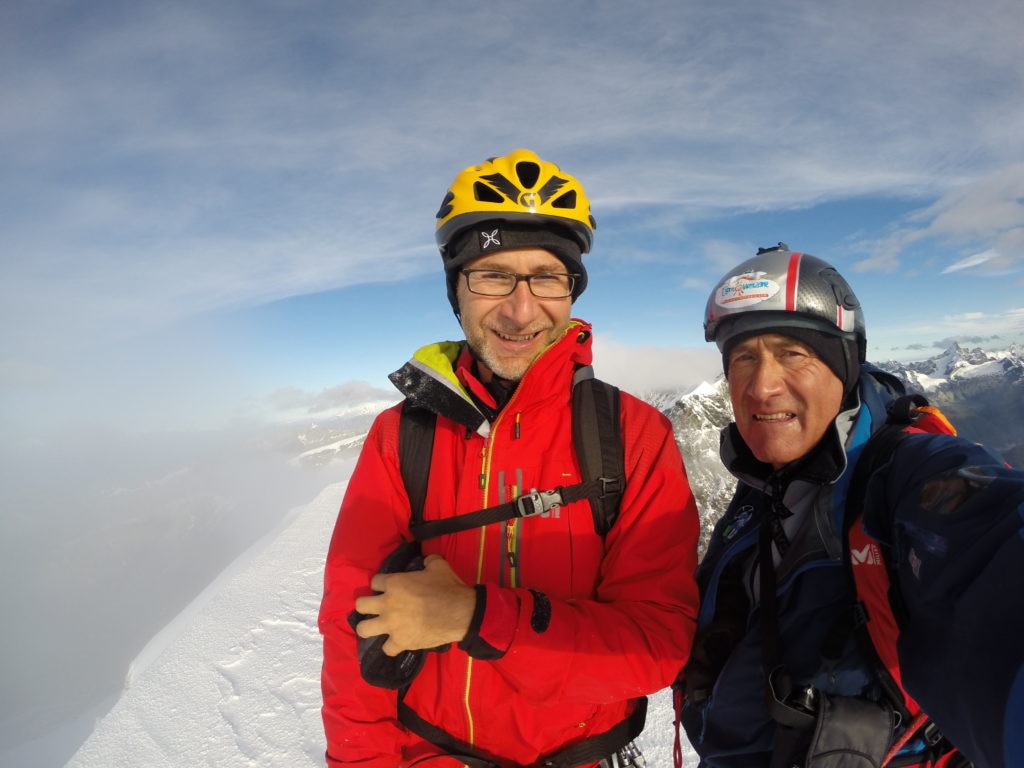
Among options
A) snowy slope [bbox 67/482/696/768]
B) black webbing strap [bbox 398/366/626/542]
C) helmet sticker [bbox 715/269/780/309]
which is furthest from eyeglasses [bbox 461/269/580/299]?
snowy slope [bbox 67/482/696/768]

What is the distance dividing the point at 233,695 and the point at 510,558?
10307 millimetres

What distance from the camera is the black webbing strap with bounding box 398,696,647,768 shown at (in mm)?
2555

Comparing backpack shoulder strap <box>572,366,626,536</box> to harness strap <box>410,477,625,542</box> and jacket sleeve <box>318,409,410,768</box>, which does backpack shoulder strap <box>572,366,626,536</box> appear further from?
jacket sleeve <box>318,409,410,768</box>

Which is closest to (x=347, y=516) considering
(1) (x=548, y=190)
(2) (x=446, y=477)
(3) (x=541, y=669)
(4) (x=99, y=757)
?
(2) (x=446, y=477)

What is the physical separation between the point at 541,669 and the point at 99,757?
11134 mm

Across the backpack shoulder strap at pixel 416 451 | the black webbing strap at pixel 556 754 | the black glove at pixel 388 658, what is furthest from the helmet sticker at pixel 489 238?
the black webbing strap at pixel 556 754

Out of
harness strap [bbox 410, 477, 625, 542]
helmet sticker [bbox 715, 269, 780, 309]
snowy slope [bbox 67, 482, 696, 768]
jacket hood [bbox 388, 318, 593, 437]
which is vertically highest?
helmet sticker [bbox 715, 269, 780, 309]

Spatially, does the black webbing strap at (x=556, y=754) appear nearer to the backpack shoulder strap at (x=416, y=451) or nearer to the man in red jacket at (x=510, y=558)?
the man in red jacket at (x=510, y=558)

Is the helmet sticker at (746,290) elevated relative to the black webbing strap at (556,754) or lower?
elevated

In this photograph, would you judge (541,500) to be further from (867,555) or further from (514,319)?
(867,555)

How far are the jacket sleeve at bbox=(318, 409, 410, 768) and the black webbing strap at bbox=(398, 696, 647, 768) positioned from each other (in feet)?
0.41

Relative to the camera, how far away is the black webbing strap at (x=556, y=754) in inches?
101

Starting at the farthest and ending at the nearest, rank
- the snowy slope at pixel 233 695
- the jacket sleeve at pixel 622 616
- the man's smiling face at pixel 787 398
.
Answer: the snowy slope at pixel 233 695 → the man's smiling face at pixel 787 398 → the jacket sleeve at pixel 622 616

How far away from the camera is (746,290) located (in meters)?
2.78
